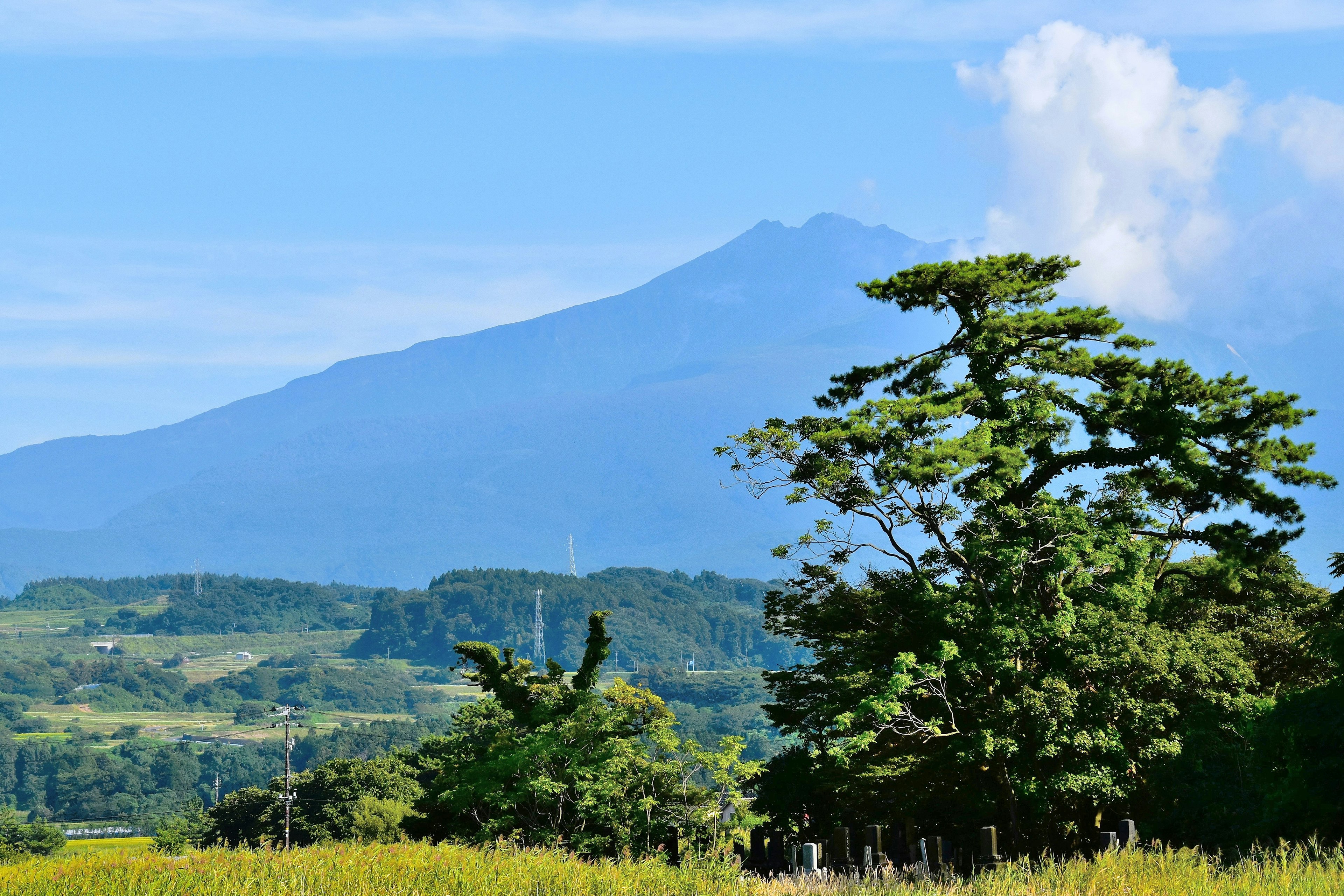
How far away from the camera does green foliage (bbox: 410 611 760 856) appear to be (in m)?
28.9

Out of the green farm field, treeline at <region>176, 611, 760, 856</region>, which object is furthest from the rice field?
the green farm field

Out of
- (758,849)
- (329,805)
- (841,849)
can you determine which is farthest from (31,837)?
(841,849)

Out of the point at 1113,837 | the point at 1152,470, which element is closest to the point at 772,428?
the point at 1152,470

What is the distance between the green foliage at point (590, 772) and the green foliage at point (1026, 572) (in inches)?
119

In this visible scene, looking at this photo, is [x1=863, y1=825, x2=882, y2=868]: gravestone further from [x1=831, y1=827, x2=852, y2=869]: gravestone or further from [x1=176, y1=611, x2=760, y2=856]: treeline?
[x1=176, y1=611, x2=760, y2=856]: treeline

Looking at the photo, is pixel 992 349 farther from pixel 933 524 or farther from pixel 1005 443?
pixel 933 524

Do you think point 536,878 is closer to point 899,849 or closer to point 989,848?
point 989,848

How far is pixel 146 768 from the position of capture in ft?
538

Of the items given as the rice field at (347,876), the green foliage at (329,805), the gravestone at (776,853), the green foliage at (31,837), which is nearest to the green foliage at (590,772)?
the gravestone at (776,853)

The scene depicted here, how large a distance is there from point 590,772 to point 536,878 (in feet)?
52.6

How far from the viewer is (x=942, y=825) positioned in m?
28.8

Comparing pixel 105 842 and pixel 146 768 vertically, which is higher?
pixel 146 768

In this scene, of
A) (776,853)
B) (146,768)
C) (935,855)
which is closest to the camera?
(935,855)

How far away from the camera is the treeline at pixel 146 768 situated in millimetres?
151625
